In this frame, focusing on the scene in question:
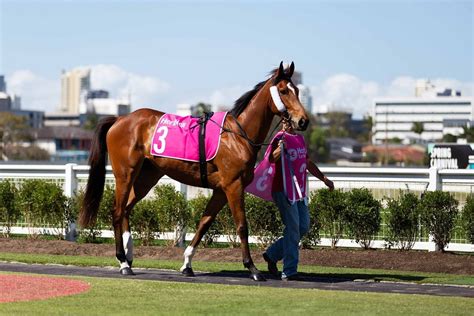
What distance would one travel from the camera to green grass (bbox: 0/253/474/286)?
13.1 meters

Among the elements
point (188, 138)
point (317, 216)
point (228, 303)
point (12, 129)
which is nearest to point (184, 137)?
point (188, 138)

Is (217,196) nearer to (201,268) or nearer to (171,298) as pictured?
(201,268)

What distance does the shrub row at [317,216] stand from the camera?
52.1 feet

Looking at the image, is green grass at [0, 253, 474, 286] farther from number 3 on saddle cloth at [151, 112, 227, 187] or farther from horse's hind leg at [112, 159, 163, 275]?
number 3 on saddle cloth at [151, 112, 227, 187]

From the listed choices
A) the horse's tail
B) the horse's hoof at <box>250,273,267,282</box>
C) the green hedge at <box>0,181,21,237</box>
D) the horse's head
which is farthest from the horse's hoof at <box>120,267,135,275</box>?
the green hedge at <box>0,181,21,237</box>

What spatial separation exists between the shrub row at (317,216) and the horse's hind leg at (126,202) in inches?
114

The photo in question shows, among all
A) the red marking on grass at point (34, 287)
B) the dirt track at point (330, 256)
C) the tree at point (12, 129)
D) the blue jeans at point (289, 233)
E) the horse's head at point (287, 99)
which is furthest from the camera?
the tree at point (12, 129)

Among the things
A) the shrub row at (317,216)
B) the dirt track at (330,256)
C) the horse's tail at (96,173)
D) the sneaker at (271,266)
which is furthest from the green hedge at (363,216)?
the horse's tail at (96,173)

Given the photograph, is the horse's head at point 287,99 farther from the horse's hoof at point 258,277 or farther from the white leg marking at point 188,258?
the white leg marking at point 188,258

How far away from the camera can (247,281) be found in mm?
Result: 12547

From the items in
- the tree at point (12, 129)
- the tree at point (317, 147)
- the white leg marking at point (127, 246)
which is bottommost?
the tree at point (317, 147)

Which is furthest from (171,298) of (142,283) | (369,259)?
(369,259)

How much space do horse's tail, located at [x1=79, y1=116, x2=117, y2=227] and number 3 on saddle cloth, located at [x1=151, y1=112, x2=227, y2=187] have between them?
950mm

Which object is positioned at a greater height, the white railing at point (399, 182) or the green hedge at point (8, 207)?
the white railing at point (399, 182)
